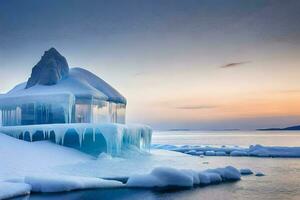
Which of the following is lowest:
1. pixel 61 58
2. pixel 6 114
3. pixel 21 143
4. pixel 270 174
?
pixel 270 174

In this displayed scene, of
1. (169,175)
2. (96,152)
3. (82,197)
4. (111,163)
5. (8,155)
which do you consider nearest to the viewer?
(82,197)

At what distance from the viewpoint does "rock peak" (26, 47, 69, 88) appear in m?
46.0

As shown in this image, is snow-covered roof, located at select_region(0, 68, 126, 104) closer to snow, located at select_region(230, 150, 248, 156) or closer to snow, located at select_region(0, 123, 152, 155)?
snow, located at select_region(0, 123, 152, 155)

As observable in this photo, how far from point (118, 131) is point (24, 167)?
10820 millimetres

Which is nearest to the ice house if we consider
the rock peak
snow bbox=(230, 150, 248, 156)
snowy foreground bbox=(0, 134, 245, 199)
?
the rock peak

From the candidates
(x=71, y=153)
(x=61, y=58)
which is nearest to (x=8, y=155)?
(x=71, y=153)

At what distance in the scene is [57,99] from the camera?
41875 millimetres

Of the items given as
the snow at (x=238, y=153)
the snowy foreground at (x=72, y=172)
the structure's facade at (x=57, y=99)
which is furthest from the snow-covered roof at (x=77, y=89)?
the snow at (x=238, y=153)

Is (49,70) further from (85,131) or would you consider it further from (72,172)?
(72,172)

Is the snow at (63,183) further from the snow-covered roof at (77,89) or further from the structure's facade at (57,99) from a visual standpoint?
the snow-covered roof at (77,89)

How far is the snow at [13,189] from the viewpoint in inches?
897

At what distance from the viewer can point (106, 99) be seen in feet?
147

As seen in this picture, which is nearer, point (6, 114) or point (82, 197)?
point (82, 197)

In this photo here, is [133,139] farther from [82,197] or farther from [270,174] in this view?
[82,197]
